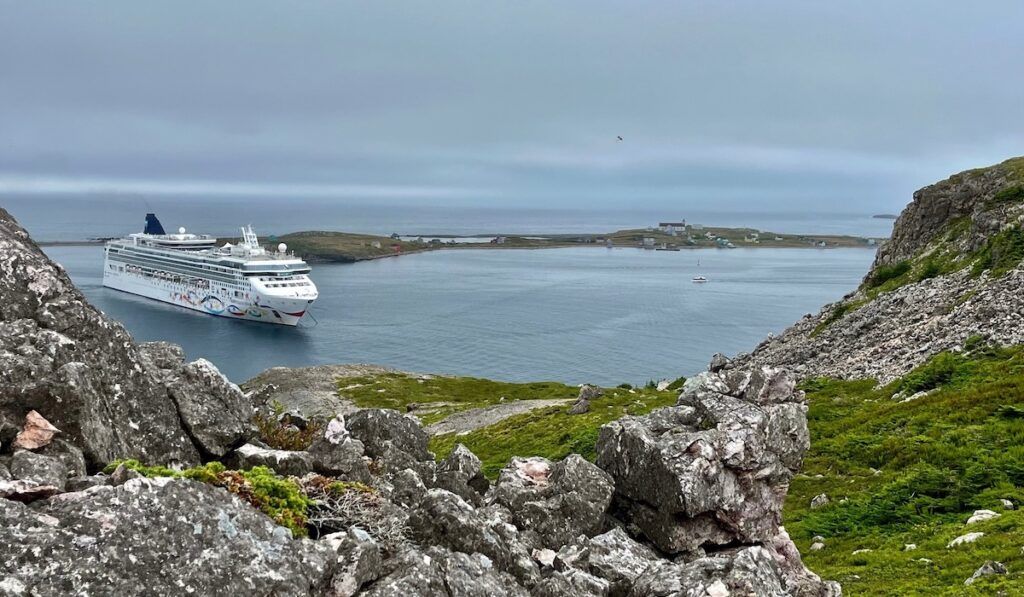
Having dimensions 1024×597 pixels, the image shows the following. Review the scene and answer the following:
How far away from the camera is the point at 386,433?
14281 millimetres

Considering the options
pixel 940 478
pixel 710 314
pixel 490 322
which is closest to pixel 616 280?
pixel 710 314

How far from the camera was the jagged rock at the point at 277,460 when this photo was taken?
10.7m

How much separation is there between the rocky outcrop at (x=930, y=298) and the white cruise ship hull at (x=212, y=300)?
101m

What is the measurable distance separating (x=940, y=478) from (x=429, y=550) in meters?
17.4

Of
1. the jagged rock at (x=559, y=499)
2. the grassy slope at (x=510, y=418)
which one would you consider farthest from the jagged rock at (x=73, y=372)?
the grassy slope at (x=510, y=418)

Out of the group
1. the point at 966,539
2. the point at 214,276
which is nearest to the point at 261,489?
the point at 966,539

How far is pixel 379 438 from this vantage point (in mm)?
14094

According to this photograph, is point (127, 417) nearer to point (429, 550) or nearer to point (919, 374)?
point (429, 550)

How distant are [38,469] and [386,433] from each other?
7201 mm

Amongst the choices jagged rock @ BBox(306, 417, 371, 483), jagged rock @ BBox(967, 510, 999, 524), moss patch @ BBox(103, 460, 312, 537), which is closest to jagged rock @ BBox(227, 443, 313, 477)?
jagged rock @ BBox(306, 417, 371, 483)

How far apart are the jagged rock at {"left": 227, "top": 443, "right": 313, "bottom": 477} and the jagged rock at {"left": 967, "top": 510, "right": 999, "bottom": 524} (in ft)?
51.8

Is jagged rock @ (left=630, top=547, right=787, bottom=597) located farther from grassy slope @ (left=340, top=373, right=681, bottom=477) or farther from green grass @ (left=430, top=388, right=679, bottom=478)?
grassy slope @ (left=340, top=373, right=681, bottom=477)

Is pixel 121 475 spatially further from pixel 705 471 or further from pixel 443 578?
pixel 705 471

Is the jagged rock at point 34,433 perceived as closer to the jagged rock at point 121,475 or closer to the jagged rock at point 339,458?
the jagged rock at point 121,475
